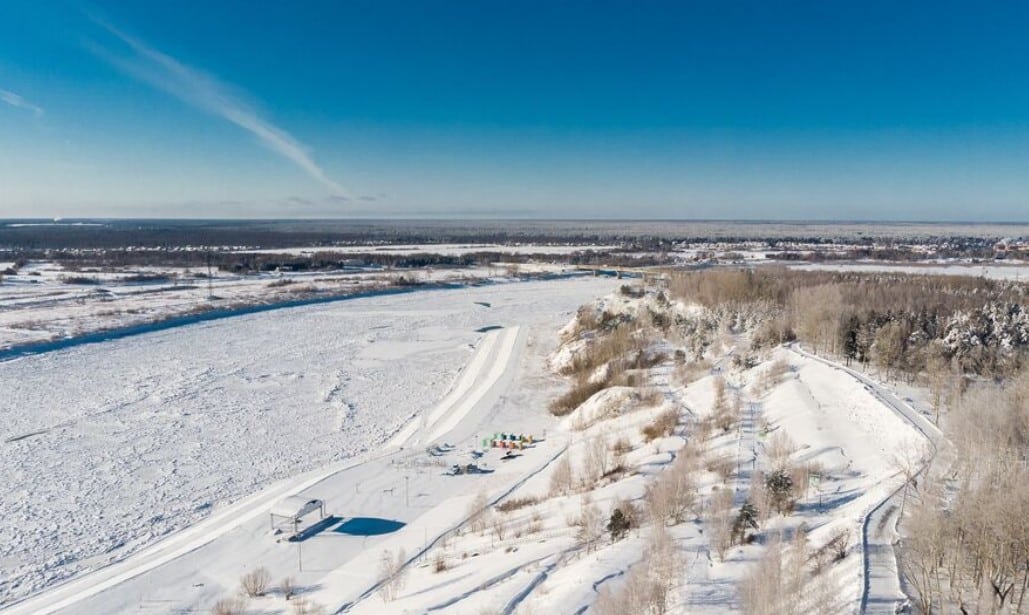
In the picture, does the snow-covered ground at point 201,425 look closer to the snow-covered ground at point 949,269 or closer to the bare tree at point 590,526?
the bare tree at point 590,526

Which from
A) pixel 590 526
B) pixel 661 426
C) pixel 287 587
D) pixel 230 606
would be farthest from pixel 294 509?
pixel 661 426

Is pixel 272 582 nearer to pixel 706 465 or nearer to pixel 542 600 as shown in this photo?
pixel 542 600

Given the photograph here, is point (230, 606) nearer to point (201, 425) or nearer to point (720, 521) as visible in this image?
point (720, 521)

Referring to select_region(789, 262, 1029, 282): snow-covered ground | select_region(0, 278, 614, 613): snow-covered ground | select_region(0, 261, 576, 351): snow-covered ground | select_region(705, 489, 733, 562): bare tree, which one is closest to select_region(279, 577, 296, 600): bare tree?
select_region(0, 278, 614, 613): snow-covered ground

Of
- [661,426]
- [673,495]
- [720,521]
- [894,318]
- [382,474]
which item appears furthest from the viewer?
[894,318]

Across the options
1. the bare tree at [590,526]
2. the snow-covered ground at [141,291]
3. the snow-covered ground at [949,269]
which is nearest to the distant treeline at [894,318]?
the bare tree at [590,526]
